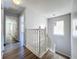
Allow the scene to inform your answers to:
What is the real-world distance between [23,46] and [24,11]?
50.5 inches

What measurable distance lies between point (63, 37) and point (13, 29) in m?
2.87

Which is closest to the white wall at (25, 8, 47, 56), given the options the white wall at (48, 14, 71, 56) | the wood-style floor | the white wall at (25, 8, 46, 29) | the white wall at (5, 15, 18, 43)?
the white wall at (25, 8, 46, 29)

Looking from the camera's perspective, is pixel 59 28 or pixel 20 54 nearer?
pixel 20 54

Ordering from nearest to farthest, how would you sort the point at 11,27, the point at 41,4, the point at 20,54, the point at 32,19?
1. the point at 20,54
2. the point at 11,27
3. the point at 32,19
4. the point at 41,4

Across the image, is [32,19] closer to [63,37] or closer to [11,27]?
[11,27]

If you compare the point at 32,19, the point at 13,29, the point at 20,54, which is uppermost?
the point at 32,19

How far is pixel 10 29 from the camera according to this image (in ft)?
8.75

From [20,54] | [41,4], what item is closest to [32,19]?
[41,4]

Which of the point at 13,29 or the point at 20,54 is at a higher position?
the point at 13,29

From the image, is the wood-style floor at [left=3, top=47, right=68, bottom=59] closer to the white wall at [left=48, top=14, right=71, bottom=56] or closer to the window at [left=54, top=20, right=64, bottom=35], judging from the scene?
the white wall at [left=48, top=14, right=71, bottom=56]

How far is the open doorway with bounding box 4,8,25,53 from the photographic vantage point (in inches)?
102

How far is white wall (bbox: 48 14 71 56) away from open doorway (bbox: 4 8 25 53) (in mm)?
1881

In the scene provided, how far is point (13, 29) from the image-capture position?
273cm

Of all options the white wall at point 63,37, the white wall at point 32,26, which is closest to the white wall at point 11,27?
the white wall at point 32,26
